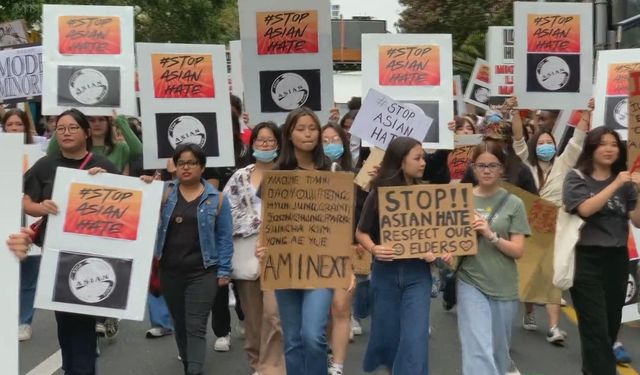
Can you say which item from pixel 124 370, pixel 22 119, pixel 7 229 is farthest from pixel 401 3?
pixel 7 229

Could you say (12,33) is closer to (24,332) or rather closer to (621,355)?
(24,332)

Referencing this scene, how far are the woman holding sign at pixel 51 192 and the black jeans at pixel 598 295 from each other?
290 cm

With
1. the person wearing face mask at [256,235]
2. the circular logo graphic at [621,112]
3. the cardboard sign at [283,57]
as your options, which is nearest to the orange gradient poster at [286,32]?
the cardboard sign at [283,57]

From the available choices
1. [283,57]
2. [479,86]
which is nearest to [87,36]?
[283,57]

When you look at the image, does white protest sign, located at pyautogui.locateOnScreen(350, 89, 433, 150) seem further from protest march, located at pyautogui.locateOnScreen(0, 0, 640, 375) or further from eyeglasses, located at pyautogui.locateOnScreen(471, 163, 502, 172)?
eyeglasses, located at pyautogui.locateOnScreen(471, 163, 502, 172)

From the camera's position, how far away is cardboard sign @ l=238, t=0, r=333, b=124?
774cm

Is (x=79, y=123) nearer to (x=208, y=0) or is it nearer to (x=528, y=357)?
(x=528, y=357)

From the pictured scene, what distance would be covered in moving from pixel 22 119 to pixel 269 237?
416 centimetres

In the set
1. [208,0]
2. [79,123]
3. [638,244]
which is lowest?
[638,244]

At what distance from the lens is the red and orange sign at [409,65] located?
7539 millimetres

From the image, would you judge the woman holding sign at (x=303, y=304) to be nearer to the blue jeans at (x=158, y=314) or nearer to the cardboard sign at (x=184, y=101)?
the cardboard sign at (x=184, y=101)

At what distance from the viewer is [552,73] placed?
322 inches

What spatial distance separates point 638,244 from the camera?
24.9ft

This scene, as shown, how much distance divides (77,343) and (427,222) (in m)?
2.10
